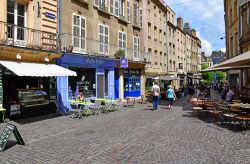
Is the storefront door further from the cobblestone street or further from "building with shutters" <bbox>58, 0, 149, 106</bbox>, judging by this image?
the cobblestone street

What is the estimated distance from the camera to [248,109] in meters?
10.1

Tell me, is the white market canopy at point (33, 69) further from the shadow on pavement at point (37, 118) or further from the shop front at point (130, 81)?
the shop front at point (130, 81)

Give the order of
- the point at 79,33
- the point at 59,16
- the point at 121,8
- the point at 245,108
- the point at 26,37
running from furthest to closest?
the point at 121,8 → the point at 79,33 → the point at 59,16 → the point at 26,37 → the point at 245,108

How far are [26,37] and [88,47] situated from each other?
5.51m

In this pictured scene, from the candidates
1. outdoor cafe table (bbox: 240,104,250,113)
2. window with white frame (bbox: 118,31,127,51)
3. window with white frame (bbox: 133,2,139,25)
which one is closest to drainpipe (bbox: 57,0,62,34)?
window with white frame (bbox: 118,31,127,51)

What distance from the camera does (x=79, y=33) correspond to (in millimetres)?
16906

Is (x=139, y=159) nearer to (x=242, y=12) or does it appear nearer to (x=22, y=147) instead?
(x=22, y=147)

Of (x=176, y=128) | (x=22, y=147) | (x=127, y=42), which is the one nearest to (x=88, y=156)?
(x=22, y=147)

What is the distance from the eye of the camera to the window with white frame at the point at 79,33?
16.4 metres

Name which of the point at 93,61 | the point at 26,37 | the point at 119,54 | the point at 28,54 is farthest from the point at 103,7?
the point at 28,54

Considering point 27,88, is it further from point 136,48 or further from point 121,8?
point 136,48

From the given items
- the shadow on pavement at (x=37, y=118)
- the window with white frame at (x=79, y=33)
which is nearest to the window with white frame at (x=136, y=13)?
the window with white frame at (x=79, y=33)

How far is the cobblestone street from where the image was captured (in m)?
6.40

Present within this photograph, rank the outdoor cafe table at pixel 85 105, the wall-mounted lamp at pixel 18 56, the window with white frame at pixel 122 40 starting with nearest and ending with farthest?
the wall-mounted lamp at pixel 18 56, the outdoor cafe table at pixel 85 105, the window with white frame at pixel 122 40
